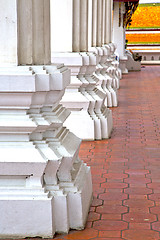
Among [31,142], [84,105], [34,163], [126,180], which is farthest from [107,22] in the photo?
[34,163]

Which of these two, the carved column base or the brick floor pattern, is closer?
the carved column base

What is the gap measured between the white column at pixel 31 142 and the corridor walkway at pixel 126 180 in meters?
0.21

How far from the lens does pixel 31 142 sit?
344 centimetres

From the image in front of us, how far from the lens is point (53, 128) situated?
3594 millimetres

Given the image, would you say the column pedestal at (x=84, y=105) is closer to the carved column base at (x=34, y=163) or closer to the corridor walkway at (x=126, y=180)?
the corridor walkway at (x=126, y=180)

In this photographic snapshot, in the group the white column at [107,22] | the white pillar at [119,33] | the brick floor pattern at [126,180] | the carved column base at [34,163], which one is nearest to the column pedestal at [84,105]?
the brick floor pattern at [126,180]

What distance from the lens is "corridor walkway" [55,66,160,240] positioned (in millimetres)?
3492

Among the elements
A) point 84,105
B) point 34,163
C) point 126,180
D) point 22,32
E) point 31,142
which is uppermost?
point 22,32

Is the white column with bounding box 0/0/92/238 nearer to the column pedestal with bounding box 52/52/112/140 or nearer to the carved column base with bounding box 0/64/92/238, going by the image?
the carved column base with bounding box 0/64/92/238

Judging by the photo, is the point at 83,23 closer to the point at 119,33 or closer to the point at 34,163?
the point at 34,163

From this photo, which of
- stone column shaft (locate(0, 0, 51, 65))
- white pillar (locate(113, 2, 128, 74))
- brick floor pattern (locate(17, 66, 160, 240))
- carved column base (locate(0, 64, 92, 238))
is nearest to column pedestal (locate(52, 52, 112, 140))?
brick floor pattern (locate(17, 66, 160, 240))

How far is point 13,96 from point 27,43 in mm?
401

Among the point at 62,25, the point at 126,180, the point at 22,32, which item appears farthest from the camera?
the point at 62,25

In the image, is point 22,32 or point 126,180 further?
point 126,180
